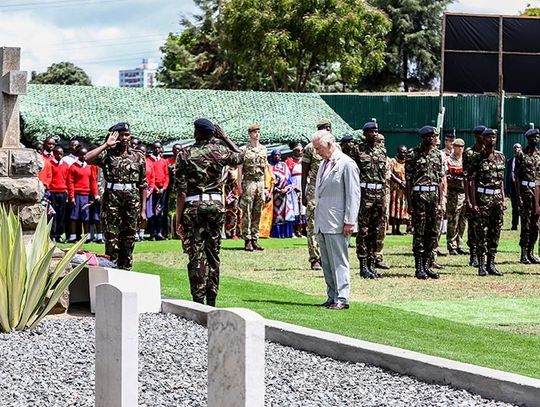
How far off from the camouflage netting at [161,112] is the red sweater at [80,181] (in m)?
2.32

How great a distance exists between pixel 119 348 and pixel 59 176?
16358mm

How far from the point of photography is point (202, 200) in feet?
37.9

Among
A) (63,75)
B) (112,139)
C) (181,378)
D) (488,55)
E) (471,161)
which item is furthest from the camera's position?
(63,75)

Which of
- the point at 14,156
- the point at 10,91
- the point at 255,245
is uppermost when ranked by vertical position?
the point at 10,91

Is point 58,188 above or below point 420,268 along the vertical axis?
above

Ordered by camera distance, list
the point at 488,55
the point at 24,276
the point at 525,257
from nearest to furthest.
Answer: the point at 24,276, the point at 525,257, the point at 488,55

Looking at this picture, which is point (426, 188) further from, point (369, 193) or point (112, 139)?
point (112, 139)

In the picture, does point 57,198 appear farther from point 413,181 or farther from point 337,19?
point 337,19

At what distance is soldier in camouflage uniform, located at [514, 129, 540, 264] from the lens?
1858 centimetres

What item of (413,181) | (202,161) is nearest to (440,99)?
(413,181)

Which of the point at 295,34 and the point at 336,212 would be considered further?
the point at 295,34

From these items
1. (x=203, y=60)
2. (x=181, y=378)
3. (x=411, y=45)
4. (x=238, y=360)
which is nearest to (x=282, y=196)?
(x=181, y=378)

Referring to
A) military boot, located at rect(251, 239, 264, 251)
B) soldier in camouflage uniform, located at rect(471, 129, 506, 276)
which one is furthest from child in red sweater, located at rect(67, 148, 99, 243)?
soldier in camouflage uniform, located at rect(471, 129, 506, 276)

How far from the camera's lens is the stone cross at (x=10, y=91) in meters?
11.6
